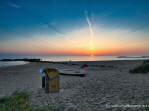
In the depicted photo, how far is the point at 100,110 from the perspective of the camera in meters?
4.49

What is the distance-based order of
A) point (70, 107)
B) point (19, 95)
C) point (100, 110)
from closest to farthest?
point (100, 110) → point (70, 107) → point (19, 95)

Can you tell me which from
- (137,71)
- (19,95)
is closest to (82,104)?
(19,95)

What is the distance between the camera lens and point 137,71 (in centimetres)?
1420

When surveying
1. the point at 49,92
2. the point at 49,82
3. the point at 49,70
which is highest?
the point at 49,70

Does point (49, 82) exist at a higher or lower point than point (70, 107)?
higher

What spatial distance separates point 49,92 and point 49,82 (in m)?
0.66

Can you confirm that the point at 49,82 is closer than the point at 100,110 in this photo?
No

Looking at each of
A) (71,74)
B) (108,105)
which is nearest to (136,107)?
(108,105)

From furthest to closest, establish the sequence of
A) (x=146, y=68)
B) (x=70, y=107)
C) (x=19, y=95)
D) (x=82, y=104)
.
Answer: (x=146, y=68) < (x=19, y=95) < (x=82, y=104) < (x=70, y=107)

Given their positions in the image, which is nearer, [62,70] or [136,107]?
[136,107]

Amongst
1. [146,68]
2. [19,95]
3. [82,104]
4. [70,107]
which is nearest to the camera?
[70,107]

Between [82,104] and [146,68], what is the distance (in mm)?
12562

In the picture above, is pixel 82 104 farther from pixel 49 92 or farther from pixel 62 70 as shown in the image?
pixel 62 70

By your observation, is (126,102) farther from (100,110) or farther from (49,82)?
(49,82)
